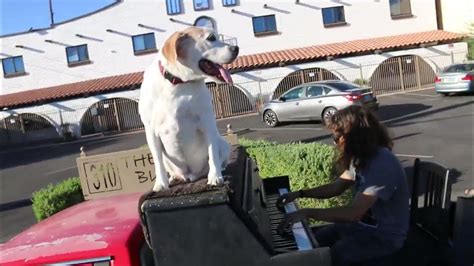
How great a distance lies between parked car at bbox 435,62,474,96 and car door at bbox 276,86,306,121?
690cm

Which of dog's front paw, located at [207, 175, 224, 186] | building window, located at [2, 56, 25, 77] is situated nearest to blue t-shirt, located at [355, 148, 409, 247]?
dog's front paw, located at [207, 175, 224, 186]

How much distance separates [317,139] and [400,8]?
66.0 ft

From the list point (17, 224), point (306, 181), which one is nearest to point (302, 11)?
point (17, 224)

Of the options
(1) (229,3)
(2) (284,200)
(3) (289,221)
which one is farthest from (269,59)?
(3) (289,221)

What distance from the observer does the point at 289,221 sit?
2654 millimetres

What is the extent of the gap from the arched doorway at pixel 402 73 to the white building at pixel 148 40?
527mm

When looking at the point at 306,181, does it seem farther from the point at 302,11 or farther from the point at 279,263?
the point at 302,11

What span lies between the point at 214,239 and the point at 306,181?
426 centimetres

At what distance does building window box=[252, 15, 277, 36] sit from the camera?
3309 cm

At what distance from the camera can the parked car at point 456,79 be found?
22000 mm

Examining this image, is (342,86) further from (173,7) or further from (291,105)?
(173,7)

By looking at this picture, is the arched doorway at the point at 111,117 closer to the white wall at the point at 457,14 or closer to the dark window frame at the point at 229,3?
the dark window frame at the point at 229,3

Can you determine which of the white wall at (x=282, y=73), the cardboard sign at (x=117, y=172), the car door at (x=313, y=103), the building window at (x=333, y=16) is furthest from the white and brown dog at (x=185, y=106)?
the building window at (x=333, y=16)

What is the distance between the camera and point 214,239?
6.36 feet
